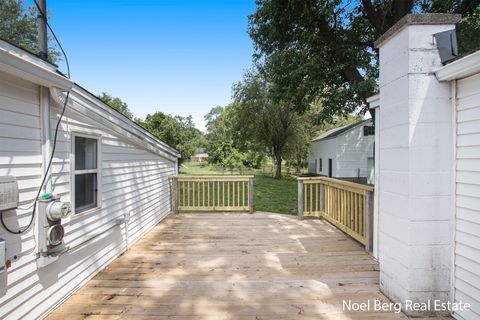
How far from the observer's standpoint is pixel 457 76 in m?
1.90

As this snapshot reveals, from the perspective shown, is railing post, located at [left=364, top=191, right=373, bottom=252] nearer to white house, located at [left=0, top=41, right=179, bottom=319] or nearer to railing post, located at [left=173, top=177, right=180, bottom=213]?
white house, located at [left=0, top=41, right=179, bottom=319]

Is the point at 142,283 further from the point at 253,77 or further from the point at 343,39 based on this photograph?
the point at 253,77

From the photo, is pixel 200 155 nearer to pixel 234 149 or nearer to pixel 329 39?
pixel 234 149

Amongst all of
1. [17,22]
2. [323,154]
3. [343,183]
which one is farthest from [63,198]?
[323,154]

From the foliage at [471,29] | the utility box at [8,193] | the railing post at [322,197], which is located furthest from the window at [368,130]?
the utility box at [8,193]

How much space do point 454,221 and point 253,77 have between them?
50.8ft

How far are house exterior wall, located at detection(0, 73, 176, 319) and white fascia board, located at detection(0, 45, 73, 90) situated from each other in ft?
0.44

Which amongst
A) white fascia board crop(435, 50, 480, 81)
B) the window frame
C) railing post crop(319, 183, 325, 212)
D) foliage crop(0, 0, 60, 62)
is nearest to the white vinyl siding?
white fascia board crop(435, 50, 480, 81)

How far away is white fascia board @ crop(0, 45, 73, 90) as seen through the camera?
1639 millimetres

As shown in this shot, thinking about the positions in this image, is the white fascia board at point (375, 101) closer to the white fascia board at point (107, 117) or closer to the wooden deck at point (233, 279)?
the wooden deck at point (233, 279)

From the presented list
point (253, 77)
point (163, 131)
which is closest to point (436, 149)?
point (253, 77)

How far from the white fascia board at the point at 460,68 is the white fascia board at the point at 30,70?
3.21 m

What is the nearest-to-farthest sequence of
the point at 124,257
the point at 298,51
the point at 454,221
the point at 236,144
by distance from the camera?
the point at 454,221
the point at 124,257
the point at 298,51
the point at 236,144

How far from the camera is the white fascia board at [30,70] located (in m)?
1.64
